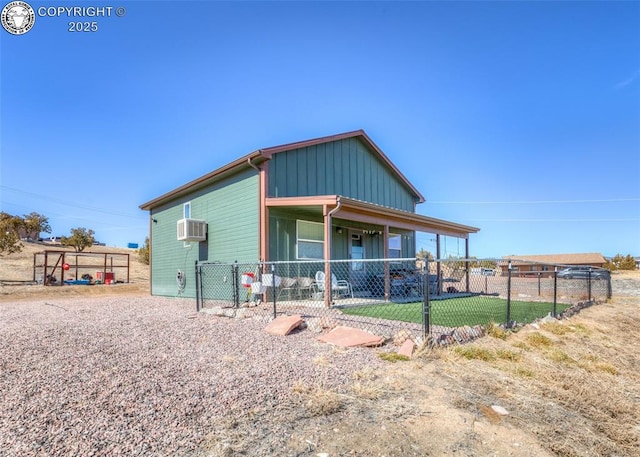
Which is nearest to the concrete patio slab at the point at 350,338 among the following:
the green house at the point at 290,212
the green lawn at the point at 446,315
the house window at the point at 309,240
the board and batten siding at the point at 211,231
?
the green lawn at the point at 446,315

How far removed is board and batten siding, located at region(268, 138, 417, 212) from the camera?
1074cm

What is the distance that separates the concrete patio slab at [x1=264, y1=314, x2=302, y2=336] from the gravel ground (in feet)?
0.55

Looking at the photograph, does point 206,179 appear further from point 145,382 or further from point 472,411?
point 472,411

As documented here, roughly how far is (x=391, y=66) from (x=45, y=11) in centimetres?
963

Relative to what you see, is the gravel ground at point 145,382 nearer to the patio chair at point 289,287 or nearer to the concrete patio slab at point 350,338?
the concrete patio slab at point 350,338

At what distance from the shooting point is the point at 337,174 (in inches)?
497

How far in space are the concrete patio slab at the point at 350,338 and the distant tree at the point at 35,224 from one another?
4479 cm

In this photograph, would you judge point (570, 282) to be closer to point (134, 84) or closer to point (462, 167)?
point (462, 167)

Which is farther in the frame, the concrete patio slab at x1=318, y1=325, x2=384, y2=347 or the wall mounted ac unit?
the wall mounted ac unit

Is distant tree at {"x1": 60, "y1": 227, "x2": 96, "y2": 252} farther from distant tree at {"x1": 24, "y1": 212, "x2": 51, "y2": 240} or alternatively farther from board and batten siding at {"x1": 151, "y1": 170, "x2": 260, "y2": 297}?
board and batten siding at {"x1": 151, "y1": 170, "x2": 260, "y2": 297}

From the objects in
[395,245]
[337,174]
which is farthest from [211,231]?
[395,245]

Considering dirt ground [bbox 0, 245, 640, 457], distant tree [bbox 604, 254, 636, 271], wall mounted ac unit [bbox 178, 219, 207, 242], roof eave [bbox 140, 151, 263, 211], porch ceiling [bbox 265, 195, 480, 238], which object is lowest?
distant tree [bbox 604, 254, 636, 271]

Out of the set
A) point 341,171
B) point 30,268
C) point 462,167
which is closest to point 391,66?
point 341,171

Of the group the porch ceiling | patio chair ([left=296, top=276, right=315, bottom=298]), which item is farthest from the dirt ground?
patio chair ([left=296, top=276, right=315, bottom=298])
